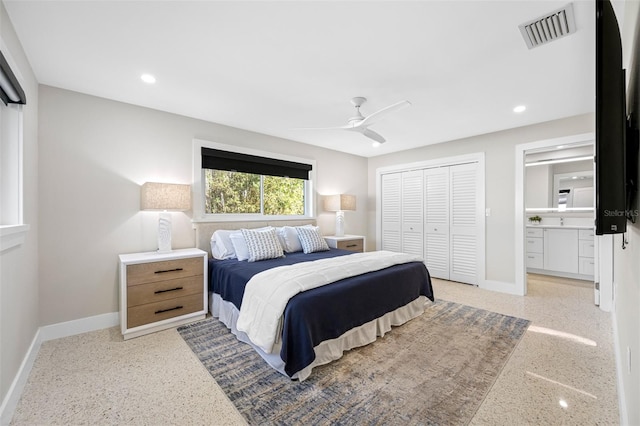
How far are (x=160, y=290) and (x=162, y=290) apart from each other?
18 mm

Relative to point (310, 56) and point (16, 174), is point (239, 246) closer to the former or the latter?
point (16, 174)

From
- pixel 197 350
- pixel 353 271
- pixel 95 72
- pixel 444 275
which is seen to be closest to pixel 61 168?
pixel 95 72

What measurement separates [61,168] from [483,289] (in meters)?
5.55

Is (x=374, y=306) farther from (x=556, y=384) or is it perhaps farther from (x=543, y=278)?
(x=543, y=278)

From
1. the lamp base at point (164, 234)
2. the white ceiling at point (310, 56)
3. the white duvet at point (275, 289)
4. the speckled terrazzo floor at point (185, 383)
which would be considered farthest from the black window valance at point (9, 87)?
the white duvet at point (275, 289)

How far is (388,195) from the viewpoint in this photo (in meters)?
5.72

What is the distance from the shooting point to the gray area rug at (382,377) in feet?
5.54

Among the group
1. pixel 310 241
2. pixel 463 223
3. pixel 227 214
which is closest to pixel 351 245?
pixel 310 241

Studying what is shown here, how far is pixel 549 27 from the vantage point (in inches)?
73.7

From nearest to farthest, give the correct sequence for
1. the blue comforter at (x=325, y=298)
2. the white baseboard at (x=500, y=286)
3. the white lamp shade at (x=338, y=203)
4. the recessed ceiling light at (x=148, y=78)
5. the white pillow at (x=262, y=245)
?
the blue comforter at (x=325, y=298)
the recessed ceiling light at (x=148, y=78)
the white pillow at (x=262, y=245)
the white baseboard at (x=500, y=286)
the white lamp shade at (x=338, y=203)

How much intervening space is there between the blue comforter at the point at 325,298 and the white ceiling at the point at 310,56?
1.83 meters

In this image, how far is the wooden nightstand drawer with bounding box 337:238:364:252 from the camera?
15.7 ft

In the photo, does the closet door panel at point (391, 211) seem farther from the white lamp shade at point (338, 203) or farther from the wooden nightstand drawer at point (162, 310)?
the wooden nightstand drawer at point (162, 310)

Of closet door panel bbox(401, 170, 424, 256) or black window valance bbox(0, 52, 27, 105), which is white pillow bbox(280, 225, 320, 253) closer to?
closet door panel bbox(401, 170, 424, 256)
